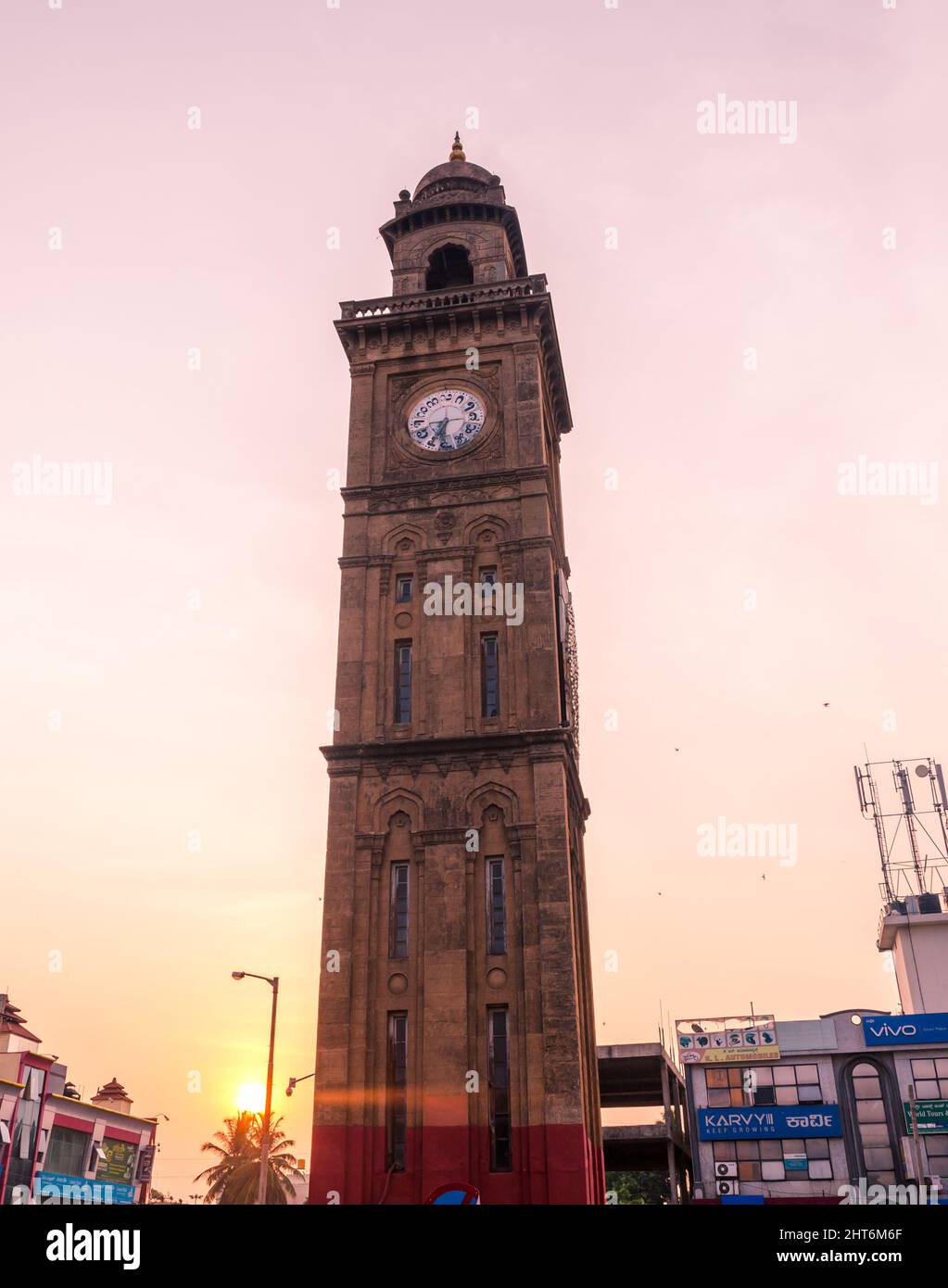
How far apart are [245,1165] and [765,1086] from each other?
116 feet

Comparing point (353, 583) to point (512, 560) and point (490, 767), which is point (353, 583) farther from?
point (490, 767)

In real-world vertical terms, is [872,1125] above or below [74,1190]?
above

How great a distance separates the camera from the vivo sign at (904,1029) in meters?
68.4

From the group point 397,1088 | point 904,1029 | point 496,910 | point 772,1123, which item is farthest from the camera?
point 904,1029

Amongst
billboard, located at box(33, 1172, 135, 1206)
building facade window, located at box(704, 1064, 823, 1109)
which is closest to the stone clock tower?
billboard, located at box(33, 1172, 135, 1206)

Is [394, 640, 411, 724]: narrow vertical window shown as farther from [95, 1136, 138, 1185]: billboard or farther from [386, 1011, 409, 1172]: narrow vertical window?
[95, 1136, 138, 1185]: billboard

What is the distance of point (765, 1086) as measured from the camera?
69375mm

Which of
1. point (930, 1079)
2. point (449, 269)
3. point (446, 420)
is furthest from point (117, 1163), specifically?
point (449, 269)

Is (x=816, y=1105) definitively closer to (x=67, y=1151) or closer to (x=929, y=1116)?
(x=929, y=1116)

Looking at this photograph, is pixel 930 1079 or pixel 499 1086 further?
pixel 930 1079

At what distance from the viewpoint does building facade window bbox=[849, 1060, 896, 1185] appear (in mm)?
65250

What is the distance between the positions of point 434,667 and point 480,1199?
679 inches
